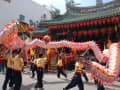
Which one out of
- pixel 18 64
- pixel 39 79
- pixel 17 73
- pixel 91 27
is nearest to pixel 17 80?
pixel 17 73

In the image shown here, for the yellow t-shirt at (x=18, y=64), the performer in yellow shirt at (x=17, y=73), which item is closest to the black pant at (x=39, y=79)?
the performer in yellow shirt at (x=17, y=73)

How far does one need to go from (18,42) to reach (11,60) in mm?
965

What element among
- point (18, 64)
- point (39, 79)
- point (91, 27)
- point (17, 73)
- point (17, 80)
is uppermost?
point (91, 27)

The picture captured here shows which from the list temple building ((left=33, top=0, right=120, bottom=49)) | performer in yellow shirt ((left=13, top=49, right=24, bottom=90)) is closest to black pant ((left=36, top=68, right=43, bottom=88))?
performer in yellow shirt ((left=13, top=49, right=24, bottom=90))

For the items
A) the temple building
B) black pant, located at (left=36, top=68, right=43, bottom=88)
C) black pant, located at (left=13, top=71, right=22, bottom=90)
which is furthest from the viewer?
the temple building

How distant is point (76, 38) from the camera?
1125 cm

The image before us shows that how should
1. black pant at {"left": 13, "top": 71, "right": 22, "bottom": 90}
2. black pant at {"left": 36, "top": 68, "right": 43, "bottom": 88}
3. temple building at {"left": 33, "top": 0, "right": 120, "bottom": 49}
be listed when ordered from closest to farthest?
black pant at {"left": 13, "top": 71, "right": 22, "bottom": 90}
black pant at {"left": 36, "top": 68, "right": 43, "bottom": 88}
temple building at {"left": 33, "top": 0, "right": 120, "bottom": 49}

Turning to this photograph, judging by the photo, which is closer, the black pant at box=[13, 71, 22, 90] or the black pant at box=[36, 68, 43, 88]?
→ the black pant at box=[13, 71, 22, 90]

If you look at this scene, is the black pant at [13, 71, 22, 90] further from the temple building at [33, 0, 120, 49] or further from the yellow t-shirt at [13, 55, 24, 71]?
the temple building at [33, 0, 120, 49]

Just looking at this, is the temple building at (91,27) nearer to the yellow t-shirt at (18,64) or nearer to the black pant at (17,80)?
the yellow t-shirt at (18,64)

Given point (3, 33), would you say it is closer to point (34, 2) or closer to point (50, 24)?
point (50, 24)

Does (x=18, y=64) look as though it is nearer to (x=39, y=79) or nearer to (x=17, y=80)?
(x=17, y=80)

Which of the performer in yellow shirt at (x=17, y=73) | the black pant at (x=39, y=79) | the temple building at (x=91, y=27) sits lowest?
the black pant at (x=39, y=79)

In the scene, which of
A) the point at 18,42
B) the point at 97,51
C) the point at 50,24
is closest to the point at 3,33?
the point at 18,42
